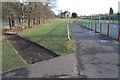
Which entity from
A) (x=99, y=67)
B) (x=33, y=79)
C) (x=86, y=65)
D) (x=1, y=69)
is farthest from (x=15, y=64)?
(x=99, y=67)

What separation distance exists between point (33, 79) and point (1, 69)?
1.96 m

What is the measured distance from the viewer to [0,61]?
874cm

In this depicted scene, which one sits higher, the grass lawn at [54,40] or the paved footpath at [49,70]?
the grass lawn at [54,40]

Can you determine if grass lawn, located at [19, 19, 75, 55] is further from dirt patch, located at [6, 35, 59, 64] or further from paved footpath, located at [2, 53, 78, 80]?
paved footpath, located at [2, 53, 78, 80]

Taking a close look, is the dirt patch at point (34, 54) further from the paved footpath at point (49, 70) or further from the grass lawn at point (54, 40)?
the paved footpath at point (49, 70)

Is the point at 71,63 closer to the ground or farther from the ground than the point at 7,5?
closer to the ground

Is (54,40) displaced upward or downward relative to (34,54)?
upward

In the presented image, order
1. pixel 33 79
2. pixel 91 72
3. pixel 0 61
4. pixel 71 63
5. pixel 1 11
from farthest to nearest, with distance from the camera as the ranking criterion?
1. pixel 1 11
2. pixel 0 61
3. pixel 71 63
4. pixel 91 72
5. pixel 33 79

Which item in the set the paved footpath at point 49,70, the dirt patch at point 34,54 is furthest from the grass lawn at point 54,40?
the paved footpath at point 49,70

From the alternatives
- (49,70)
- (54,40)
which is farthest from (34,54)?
(54,40)

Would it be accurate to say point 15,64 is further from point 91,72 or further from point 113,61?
point 113,61

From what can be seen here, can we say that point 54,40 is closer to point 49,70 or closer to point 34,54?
point 34,54

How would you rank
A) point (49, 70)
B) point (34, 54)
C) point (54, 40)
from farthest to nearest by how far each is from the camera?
1. point (54, 40)
2. point (34, 54)
3. point (49, 70)

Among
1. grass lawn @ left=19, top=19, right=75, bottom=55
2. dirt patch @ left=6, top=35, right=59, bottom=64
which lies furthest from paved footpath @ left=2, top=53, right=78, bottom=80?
grass lawn @ left=19, top=19, right=75, bottom=55
